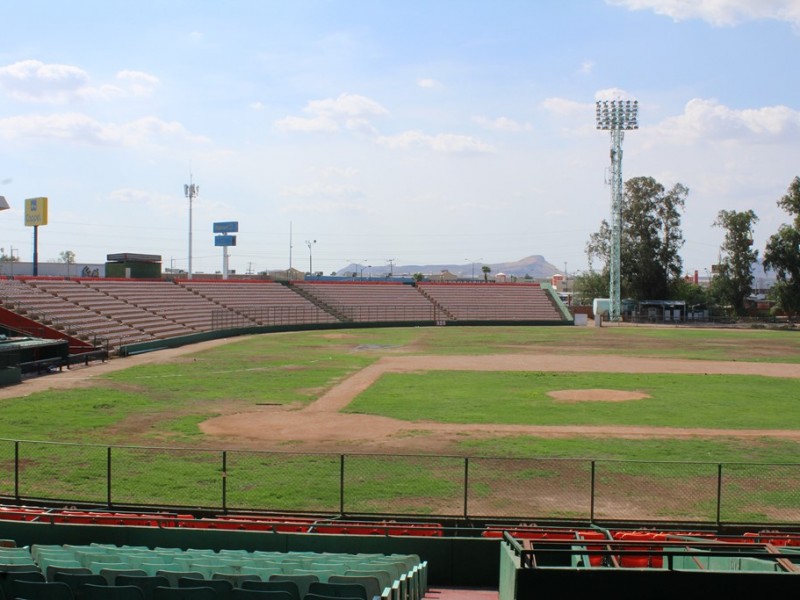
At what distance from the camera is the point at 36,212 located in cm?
7062

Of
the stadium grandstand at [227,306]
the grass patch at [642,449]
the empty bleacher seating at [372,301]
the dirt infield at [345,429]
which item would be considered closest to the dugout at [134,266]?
the stadium grandstand at [227,306]

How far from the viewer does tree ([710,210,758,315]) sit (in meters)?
98.2

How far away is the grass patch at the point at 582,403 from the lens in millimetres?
26984

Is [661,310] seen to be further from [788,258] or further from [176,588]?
[176,588]

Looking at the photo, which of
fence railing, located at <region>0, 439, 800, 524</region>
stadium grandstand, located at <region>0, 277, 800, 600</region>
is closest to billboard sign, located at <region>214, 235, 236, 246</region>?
stadium grandstand, located at <region>0, 277, 800, 600</region>

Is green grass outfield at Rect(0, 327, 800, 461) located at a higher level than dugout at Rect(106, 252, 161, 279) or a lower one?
lower

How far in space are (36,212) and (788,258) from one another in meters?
79.3

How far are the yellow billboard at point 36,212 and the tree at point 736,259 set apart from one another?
78552mm

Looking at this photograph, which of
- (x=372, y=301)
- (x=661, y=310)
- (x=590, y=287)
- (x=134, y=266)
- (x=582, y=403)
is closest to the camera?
(x=582, y=403)

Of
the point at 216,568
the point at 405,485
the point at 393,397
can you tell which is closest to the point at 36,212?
the point at 393,397

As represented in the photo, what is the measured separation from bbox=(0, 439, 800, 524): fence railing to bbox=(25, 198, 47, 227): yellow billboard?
55.0 metres

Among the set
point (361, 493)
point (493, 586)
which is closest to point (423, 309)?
point (361, 493)

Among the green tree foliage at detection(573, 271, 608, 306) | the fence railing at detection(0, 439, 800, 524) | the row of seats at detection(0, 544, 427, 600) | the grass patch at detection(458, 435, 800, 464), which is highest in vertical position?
the green tree foliage at detection(573, 271, 608, 306)

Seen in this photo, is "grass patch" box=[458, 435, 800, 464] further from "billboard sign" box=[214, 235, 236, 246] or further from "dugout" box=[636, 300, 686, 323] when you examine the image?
"billboard sign" box=[214, 235, 236, 246]
